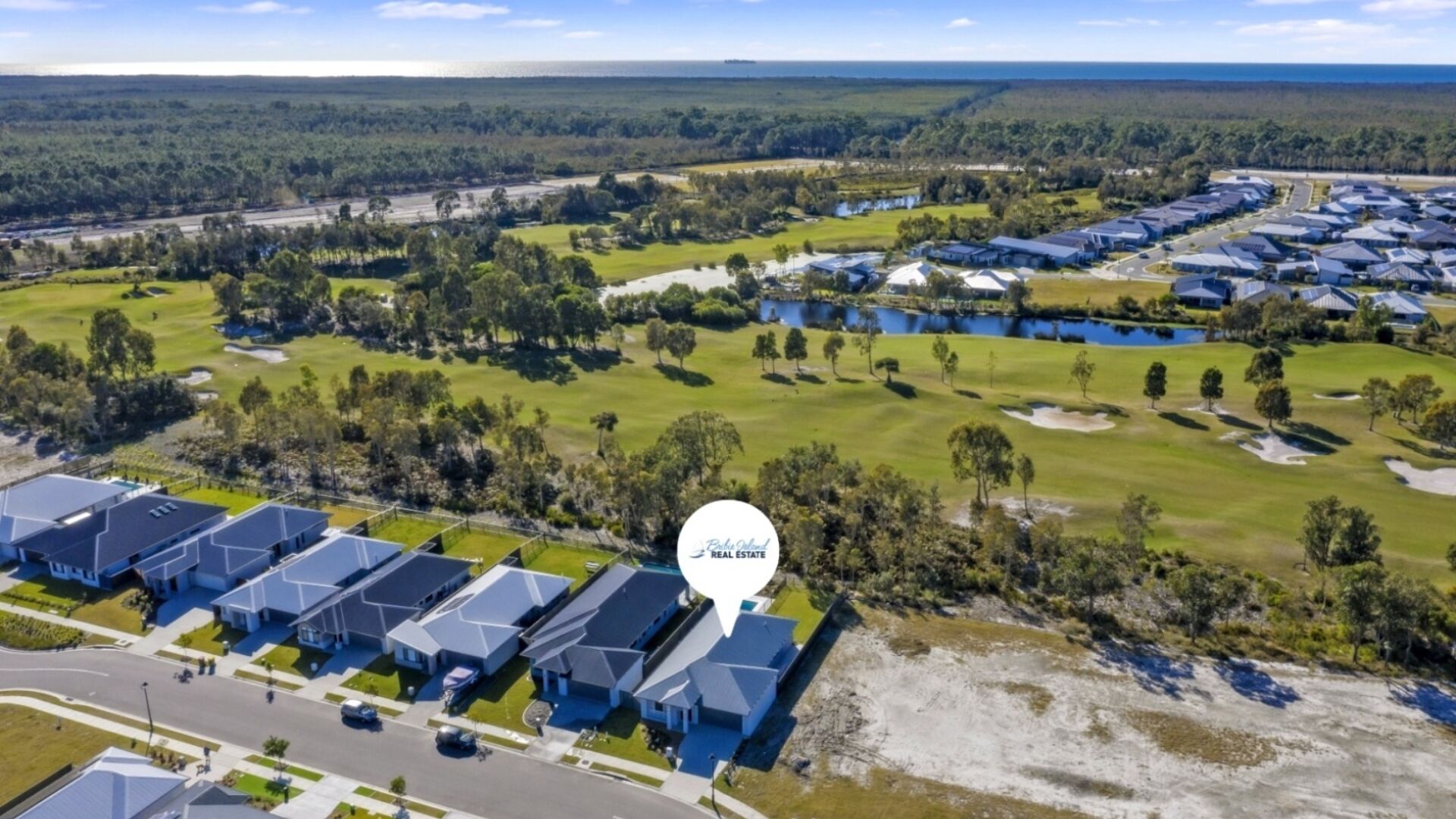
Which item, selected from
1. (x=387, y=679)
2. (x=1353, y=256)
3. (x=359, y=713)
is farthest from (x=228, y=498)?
(x=1353, y=256)

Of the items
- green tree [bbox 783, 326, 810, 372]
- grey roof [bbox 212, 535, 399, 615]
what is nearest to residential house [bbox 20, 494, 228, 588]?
grey roof [bbox 212, 535, 399, 615]

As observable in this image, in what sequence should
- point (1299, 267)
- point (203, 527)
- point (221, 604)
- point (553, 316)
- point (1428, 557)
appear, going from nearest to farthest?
1. point (221, 604)
2. point (1428, 557)
3. point (203, 527)
4. point (553, 316)
5. point (1299, 267)

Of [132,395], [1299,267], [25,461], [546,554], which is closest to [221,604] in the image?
[546,554]

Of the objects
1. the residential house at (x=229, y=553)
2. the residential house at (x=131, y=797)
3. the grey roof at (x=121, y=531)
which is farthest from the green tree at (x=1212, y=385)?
the grey roof at (x=121, y=531)

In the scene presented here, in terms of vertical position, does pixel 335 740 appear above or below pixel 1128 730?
above

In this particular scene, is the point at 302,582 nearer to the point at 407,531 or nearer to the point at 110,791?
the point at 407,531

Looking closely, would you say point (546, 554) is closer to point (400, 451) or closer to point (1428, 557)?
point (400, 451)

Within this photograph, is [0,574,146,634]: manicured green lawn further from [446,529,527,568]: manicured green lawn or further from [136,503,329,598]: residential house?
[446,529,527,568]: manicured green lawn
